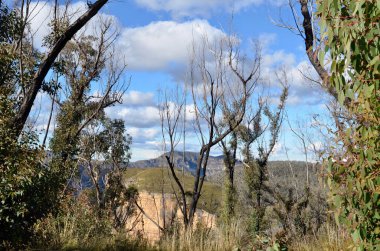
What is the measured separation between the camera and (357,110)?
2398 mm

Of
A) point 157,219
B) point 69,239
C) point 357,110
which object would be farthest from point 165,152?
point 357,110

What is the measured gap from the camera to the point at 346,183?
2447 mm

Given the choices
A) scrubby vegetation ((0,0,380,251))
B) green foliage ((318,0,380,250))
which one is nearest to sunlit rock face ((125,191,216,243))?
scrubby vegetation ((0,0,380,251))

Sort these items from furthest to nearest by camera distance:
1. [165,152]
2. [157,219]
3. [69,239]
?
[157,219] → [165,152] → [69,239]

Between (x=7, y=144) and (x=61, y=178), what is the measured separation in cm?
120

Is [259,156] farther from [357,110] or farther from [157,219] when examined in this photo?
[357,110]

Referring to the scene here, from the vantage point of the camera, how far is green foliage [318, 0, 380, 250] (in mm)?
1947

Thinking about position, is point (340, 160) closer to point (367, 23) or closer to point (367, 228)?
point (367, 228)

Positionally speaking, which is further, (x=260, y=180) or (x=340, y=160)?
(x=260, y=180)

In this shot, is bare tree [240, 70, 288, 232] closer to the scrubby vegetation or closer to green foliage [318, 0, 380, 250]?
the scrubby vegetation

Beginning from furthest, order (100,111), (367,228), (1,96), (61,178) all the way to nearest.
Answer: (100,111) < (61,178) < (1,96) < (367,228)

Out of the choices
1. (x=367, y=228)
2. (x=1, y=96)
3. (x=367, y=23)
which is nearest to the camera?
(x=367, y=23)

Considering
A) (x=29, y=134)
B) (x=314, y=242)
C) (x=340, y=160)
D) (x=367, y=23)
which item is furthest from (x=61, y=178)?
(x=367, y=23)

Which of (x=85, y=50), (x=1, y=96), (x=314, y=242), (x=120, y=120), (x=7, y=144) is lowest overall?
(x=314, y=242)
